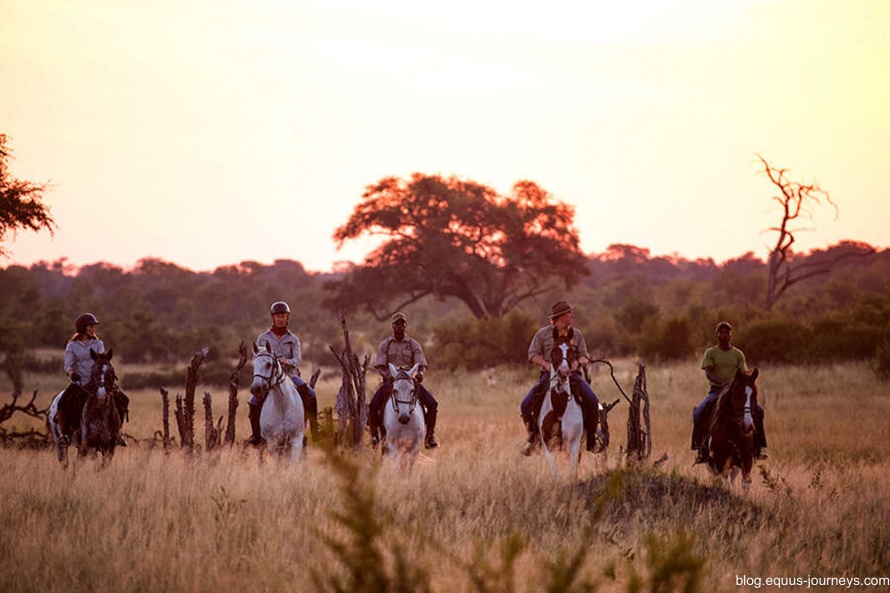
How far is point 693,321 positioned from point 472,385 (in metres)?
10.8

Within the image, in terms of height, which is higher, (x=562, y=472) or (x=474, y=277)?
(x=474, y=277)

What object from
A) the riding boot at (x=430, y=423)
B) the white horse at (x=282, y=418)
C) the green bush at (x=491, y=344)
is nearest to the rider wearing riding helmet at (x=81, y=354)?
the white horse at (x=282, y=418)

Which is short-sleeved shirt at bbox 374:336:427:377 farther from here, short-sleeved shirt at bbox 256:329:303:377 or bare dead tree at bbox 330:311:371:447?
bare dead tree at bbox 330:311:371:447

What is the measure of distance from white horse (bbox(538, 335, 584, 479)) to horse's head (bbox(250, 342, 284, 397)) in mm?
3571

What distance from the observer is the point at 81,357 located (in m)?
14.6

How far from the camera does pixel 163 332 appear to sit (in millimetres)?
58000

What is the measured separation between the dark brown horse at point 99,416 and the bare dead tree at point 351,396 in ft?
11.1

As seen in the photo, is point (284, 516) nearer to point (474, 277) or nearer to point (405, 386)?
point (405, 386)

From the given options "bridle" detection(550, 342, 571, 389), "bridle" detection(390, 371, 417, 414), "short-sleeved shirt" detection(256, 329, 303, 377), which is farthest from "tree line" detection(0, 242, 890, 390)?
"short-sleeved shirt" detection(256, 329, 303, 377)

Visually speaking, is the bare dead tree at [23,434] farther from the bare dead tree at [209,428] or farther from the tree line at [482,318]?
the tree line at [482,318]

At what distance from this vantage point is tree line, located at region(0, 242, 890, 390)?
37.8 m

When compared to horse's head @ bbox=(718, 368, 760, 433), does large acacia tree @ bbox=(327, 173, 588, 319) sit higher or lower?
higher

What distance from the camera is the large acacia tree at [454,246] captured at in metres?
51.0

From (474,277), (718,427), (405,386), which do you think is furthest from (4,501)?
(474,277)
